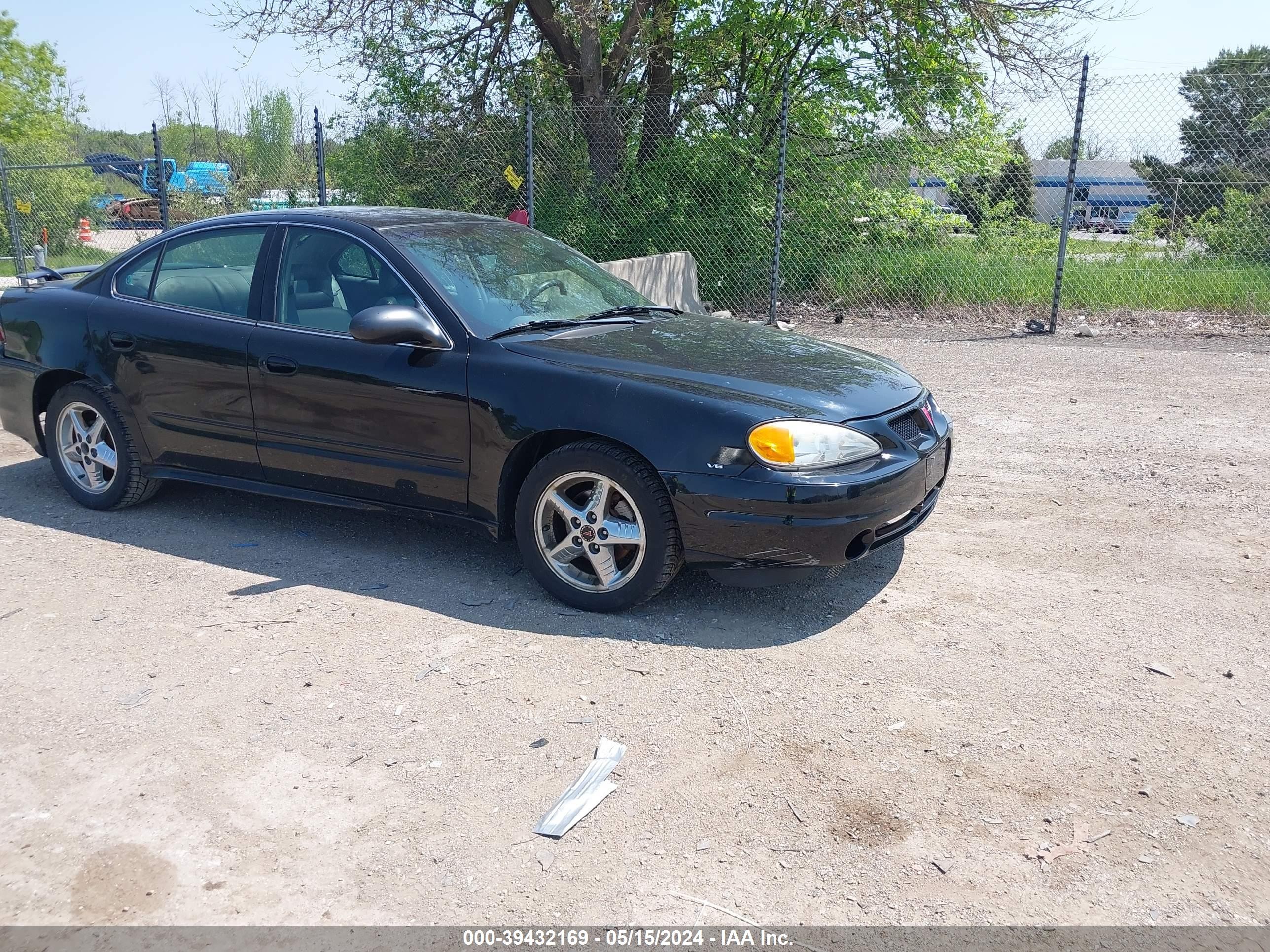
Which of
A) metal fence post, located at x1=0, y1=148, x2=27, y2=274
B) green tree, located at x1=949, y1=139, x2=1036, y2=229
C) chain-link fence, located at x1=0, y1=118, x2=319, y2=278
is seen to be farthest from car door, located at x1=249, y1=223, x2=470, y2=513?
metal fence post, located at x1=0, y1=148, x2=27, y2=274

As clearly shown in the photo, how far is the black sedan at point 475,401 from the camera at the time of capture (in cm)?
413

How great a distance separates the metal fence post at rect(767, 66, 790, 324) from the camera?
11469 mm

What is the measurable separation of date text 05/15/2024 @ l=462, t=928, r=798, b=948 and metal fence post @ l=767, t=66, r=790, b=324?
9.96 meters

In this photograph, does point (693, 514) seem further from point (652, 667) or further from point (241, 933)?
point (241, 933)

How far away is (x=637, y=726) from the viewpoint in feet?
11.5

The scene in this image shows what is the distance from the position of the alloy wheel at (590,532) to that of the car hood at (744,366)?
490mm

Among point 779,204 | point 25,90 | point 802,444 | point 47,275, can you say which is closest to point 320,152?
point 779,204

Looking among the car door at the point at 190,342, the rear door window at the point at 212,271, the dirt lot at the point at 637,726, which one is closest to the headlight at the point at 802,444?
the dirt lot at the point at 637,726

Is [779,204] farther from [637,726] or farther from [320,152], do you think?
[637,726]

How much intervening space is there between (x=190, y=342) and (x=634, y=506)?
2464 mm

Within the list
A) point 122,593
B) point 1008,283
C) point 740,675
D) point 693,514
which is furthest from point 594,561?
point 1008,283

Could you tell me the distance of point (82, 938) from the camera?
8.36ft

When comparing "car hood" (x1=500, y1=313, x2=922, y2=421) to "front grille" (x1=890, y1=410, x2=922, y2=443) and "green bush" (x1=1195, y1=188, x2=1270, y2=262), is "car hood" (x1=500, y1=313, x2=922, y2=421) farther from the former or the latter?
"green bush" (x1=1195, y1=188, x2=1270, y2=262)

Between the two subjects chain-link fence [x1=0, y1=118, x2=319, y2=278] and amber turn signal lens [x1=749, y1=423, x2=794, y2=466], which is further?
chain-link fence [x1=0, y1=118, x2=319, y2=278]
